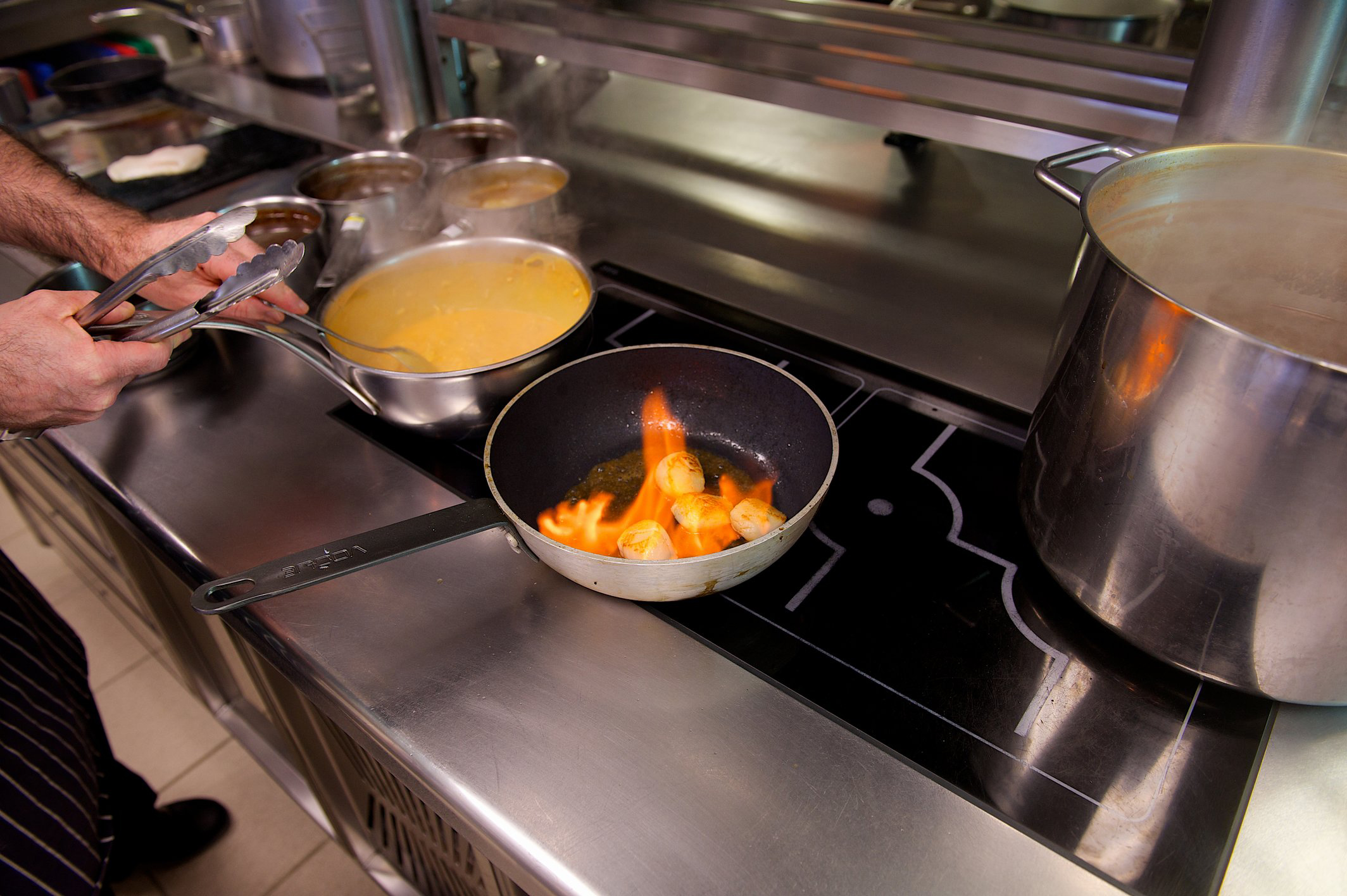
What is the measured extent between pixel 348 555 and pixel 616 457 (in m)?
0.27

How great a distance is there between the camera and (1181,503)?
0.48m

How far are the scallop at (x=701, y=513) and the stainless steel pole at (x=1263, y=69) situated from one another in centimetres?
47

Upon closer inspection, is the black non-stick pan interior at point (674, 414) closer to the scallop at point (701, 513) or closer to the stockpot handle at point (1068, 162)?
the scallop at point (701, 513)

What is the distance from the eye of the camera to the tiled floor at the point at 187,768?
1.36 m

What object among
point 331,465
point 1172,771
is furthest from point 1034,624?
point 331,465

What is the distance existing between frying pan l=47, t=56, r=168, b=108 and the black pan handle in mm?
1383

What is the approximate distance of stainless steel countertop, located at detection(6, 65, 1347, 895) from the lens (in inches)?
19.6

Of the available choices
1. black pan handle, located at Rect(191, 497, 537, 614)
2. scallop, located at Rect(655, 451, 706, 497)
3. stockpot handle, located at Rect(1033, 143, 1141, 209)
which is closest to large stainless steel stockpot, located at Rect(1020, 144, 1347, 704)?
stockpot handle, located at Rect(1033, 143, 1141, 209)

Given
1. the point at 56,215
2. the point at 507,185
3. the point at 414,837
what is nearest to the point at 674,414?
the point at 507,185

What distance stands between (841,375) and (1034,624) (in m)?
0.34

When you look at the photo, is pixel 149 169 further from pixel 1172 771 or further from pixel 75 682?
pixel 1172 771

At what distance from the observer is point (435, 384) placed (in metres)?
0.72

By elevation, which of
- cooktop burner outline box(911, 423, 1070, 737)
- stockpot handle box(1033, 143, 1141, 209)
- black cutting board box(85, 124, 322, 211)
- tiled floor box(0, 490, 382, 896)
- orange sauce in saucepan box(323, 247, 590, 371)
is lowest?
tiled floor box(0, 490, 382, 896)

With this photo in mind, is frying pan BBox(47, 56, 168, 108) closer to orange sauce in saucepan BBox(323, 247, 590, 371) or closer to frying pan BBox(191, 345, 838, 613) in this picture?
orange sauce in saucepan BBox(323, 247, 590, 371)
